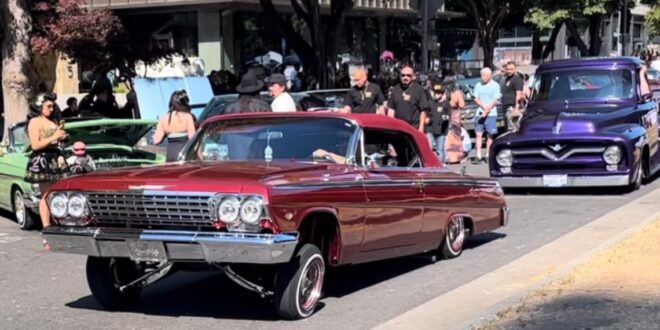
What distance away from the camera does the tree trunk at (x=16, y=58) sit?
1504cm

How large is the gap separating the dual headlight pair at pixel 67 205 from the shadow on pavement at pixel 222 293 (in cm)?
97

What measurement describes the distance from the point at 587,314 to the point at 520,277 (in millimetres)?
1718

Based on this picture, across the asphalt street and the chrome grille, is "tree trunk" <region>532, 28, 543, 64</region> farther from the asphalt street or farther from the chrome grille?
the chrome grille

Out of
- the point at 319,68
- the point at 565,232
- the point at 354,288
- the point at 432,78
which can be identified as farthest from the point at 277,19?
the point at 354,288

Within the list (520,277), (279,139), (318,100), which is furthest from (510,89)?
(279,139)

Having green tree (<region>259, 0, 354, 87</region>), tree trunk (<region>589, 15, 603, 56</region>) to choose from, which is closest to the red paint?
green tree (<region>259, 0, 354, 87</region>)

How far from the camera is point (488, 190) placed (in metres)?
9.61

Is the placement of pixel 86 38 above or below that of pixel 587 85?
above

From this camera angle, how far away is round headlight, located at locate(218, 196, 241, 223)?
243 inches

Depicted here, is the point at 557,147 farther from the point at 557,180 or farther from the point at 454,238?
the point at 454,238

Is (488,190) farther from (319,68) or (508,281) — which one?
(319,68)

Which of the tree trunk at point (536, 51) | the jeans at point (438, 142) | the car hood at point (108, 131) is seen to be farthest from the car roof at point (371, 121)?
the tree trunk at point (536, 51)

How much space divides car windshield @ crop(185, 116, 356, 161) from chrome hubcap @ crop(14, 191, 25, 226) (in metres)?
4.70

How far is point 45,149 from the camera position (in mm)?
11078
